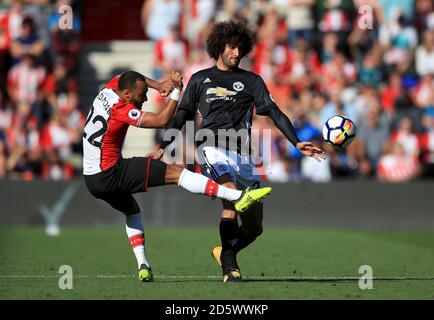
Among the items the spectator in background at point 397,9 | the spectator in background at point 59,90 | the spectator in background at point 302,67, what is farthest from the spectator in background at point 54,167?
the spectator in background at point 397,9

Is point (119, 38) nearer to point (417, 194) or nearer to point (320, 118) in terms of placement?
point (320, 118)

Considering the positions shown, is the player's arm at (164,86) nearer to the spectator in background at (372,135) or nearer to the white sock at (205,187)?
the white sock at (205,187)

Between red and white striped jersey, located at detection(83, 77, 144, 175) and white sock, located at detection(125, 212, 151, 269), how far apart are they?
0.85 m

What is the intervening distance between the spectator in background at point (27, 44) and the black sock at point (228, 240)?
36.1 feet

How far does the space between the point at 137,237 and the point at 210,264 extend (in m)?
2.31

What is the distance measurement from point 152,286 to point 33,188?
9.36 meters

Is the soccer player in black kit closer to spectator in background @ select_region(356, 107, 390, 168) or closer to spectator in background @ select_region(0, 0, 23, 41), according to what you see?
spectator in background @ select_region(356, 107, 390, 168)

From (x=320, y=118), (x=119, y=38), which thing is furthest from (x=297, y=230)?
(x=119, y=38)

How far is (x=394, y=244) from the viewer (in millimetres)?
16547

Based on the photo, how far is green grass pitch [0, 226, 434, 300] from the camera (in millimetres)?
10094

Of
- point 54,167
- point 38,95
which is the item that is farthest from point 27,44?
point 54,167

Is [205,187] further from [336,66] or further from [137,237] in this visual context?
[336,66]

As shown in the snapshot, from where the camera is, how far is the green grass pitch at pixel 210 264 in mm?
10094
